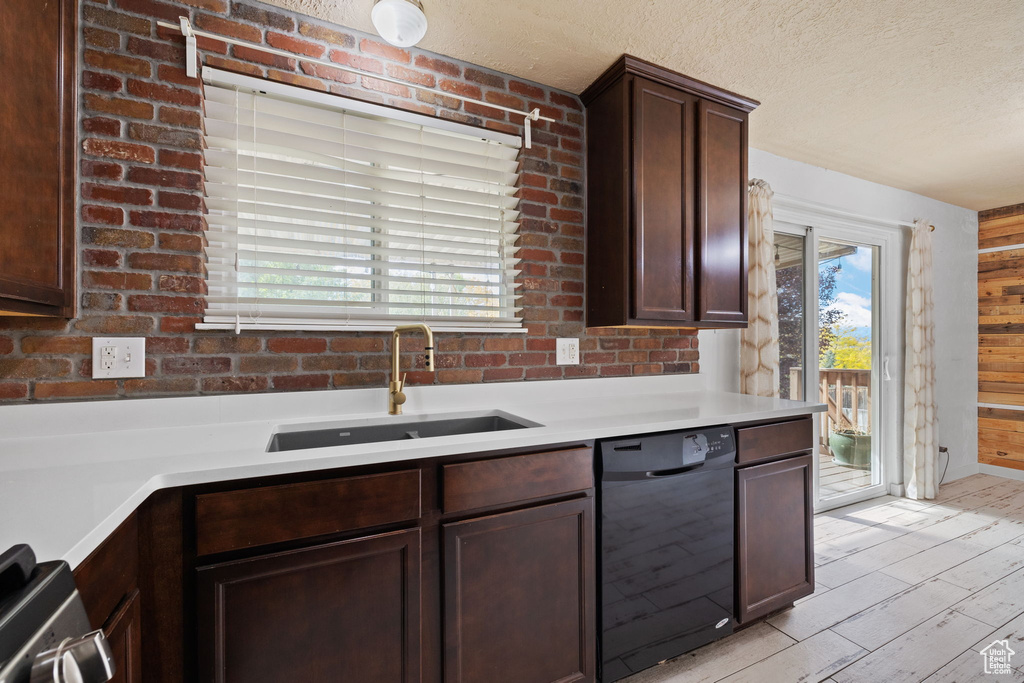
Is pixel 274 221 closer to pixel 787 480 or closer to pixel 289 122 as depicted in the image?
pixel 289 122

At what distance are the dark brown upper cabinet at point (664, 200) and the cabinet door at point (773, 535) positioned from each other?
750 mm

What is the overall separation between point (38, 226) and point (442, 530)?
1.34 meters

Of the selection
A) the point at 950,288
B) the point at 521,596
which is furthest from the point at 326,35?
the point at 950,288

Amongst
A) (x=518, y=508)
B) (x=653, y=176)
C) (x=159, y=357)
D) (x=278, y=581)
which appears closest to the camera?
(x=278, y=581)

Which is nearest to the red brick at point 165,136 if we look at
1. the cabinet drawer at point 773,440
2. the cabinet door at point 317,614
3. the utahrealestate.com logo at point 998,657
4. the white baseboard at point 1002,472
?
the cabinet door at point 317,614

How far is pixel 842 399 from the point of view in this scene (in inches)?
140

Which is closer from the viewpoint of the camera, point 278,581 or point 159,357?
point 278,581

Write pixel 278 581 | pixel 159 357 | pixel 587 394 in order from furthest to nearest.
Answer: pixel 587 394
pixel 159 357
pixel 278 581

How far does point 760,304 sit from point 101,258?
315 centimetres

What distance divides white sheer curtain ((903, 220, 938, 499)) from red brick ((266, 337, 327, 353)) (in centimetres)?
436

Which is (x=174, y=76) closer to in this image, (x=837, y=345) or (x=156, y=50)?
(x=156, y=50)

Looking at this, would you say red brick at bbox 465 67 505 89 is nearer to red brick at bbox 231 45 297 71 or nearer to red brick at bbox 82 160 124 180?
red brick at bbox 231 45 297 71

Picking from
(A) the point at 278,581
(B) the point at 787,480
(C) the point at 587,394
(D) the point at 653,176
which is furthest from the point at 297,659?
(D) the point at 653,176

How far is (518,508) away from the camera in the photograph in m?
1.39
